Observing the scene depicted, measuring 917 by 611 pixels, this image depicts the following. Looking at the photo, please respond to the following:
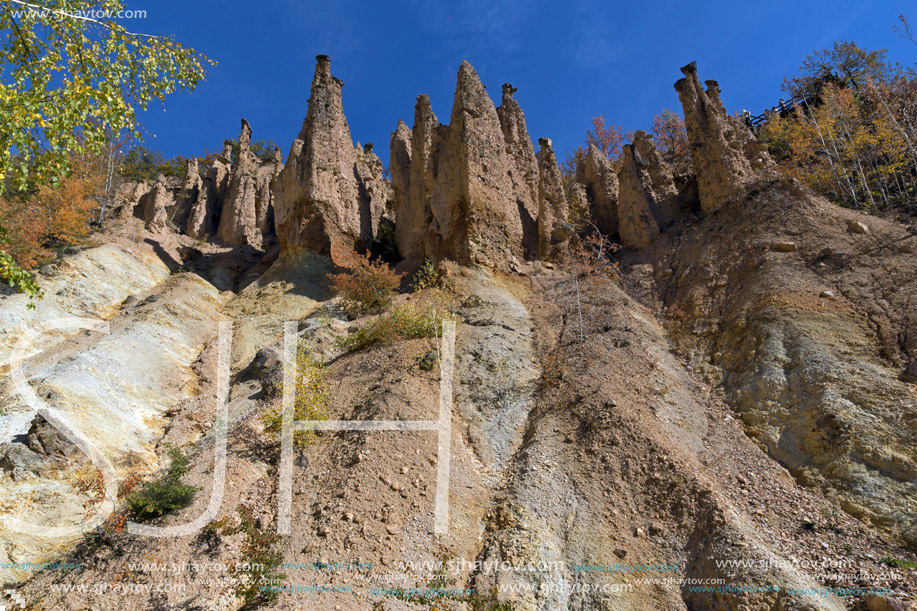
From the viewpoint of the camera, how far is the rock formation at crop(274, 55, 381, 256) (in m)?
22.7

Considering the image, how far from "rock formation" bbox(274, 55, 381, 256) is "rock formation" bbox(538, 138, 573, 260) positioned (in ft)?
27.6

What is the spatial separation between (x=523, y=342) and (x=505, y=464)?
4.68 metres

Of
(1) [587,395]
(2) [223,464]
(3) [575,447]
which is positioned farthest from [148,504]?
Result: (1) [587,395]

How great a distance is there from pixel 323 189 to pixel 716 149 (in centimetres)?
1602

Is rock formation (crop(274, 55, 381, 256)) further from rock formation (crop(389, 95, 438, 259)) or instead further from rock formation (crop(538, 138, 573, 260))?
rock formation (crop(538, 138, 573, 260))

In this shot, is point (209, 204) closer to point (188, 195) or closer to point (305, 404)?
point (188, 195)

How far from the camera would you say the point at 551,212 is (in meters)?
20.6

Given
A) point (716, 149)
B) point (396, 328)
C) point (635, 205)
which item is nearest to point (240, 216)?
point (396, 328)

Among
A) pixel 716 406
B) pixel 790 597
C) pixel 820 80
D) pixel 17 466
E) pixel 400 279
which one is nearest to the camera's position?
pixel 790 597

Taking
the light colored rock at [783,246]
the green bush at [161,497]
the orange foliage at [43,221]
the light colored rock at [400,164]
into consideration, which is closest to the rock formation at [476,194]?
Answer: the light colored rock at [400,164]

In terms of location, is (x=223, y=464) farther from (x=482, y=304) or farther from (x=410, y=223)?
(x=410, y=223)

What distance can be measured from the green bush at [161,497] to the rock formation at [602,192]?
57.6ft

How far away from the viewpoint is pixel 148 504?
898cm

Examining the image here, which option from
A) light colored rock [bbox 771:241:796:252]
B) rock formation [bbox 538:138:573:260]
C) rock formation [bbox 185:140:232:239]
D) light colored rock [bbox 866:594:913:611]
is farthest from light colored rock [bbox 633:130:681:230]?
rock formation [bbox 185:140:232:239]
